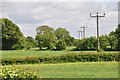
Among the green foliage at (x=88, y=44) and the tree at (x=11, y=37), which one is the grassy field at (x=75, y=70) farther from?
the tree at (x=11, y=37)

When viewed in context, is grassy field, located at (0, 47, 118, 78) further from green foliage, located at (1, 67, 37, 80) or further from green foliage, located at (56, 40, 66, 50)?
green foliage, located at (56, 40, 66, 50)

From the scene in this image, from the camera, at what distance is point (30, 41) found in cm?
8238

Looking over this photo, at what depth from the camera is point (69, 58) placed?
3616 centimetres

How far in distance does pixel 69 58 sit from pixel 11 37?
47.6 meters

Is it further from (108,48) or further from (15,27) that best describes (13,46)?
(108,48)

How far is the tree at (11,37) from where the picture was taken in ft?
246

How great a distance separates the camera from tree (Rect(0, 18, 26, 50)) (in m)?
75.1

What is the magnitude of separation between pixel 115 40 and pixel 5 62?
42217mm

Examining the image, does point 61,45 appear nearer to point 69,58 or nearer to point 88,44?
point 88,44

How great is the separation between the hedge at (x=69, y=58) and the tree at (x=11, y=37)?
130 feet

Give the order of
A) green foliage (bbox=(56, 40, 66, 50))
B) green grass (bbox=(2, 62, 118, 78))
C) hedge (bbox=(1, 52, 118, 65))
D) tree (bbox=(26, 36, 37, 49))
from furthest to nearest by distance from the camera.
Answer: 1. tree (bbox=(26, 36, 37, 49))
2. green foliage (bbox=(56, 40, 66, 50))
3. hedge (bbox=(1, 52, 118, 65))
4. green grass (bbox=(2, 62, 118, 78))

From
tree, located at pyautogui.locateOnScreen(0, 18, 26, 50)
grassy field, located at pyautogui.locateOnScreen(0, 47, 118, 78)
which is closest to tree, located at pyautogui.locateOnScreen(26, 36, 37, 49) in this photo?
tree, located at pyautogui.locateOnScreen(0, 18, 26, 50)

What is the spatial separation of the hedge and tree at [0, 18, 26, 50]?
39.7 m

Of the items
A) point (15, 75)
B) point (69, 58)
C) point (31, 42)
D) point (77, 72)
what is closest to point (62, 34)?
point (31, 42)
